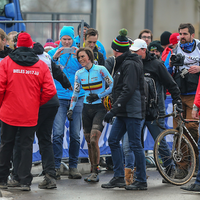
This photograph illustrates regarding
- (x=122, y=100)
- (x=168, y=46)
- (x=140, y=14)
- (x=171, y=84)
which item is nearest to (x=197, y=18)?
(x=140, y=14)

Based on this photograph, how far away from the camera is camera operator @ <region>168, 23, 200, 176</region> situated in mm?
7465

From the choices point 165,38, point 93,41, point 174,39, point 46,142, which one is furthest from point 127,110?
point 165,38

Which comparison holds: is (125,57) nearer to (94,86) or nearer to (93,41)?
(94,86)

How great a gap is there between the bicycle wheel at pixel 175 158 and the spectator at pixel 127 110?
579mm

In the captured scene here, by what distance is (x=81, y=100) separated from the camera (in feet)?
24.5

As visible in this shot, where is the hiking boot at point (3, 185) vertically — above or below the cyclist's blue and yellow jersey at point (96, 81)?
below

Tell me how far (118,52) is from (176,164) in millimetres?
1831

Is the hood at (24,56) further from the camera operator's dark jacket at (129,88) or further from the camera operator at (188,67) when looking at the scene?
the camera operator at (188,67)

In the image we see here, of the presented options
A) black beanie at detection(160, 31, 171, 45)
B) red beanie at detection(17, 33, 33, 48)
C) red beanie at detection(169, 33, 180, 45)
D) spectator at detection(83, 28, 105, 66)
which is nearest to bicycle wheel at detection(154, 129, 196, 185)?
spectator at detection(83, 28, 105, 66)

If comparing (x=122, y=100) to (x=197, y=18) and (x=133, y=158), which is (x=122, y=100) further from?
(x=197, y=18)

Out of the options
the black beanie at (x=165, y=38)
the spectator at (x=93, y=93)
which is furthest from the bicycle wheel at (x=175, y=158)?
the black beanie at (x=165, y=38)

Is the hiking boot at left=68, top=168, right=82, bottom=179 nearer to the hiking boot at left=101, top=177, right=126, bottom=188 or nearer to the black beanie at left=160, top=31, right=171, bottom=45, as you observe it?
the hiking boot at left=101, top=177, right=126, bottom=188

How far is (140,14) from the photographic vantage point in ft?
47.7

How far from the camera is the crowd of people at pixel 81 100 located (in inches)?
236
